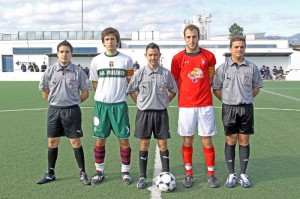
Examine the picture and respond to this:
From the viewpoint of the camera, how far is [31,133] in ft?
24.3

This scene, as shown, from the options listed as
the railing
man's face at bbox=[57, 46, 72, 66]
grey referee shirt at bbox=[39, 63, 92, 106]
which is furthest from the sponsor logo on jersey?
the railing

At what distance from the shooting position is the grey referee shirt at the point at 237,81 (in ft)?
13.8

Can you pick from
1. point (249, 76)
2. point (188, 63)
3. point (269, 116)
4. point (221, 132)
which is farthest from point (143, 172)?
point (269, 116)

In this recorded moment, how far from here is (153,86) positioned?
419 centimetres

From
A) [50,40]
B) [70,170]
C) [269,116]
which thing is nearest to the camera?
[70,170]

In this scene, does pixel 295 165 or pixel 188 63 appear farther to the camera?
pixel 295 165

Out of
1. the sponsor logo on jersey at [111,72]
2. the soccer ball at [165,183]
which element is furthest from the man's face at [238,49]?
the soccer ball at [165,183]

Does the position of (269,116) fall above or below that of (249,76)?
below

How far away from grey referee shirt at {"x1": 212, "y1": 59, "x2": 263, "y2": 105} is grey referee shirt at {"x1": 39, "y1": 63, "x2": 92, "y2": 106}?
1740mm

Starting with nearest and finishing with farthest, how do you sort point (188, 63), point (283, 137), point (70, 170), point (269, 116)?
point (188, 63)
point (70, 170)
point (283, 137)
point (269, 116)

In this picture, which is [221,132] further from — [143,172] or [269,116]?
[143,172]

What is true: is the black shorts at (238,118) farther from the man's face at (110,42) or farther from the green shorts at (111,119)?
the man's face at (110,42)

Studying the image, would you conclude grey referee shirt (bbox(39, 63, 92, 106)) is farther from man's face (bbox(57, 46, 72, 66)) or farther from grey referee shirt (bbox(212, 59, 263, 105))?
grey referee shirt (bbox(212, 59, 263, 105))

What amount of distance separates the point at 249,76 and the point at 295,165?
1.73 metres
